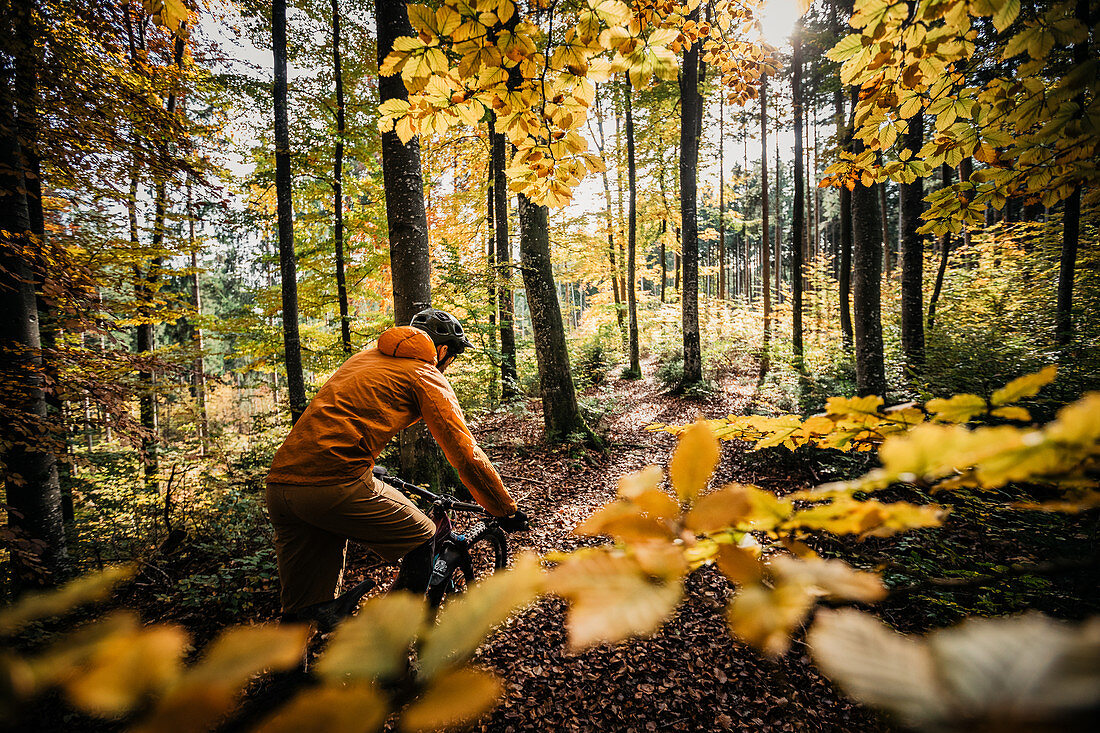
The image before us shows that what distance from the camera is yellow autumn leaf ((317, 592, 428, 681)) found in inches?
18.8

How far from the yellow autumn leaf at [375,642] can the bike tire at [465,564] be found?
97.1 inches

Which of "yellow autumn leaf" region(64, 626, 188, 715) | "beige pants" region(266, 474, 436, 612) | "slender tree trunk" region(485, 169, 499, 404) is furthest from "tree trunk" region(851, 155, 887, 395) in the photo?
"yellow autumn leaf" region(64, 626, 188, 715)

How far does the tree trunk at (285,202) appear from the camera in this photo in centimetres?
629

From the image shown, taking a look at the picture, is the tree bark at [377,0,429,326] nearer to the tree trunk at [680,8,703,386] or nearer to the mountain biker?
the mountain biker

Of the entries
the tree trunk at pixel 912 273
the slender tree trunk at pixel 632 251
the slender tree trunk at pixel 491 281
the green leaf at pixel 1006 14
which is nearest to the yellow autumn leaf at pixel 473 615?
the green leaf at pixel 1006 14

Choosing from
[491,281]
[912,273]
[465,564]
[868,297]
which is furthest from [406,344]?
[912,273]

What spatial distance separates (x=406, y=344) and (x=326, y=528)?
122 cm

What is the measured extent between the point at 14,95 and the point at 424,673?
237 inches

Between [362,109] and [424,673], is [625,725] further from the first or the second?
[362,109]

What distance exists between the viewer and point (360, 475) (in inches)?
91.3

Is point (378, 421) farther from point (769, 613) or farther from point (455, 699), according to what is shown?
point (769, 613)

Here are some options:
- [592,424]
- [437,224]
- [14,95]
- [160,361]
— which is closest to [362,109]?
[437,224]

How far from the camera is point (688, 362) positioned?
9.66 meters

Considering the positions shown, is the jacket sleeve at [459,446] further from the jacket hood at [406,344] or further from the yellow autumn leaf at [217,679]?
the yellow autumn leaf at [217,679]
